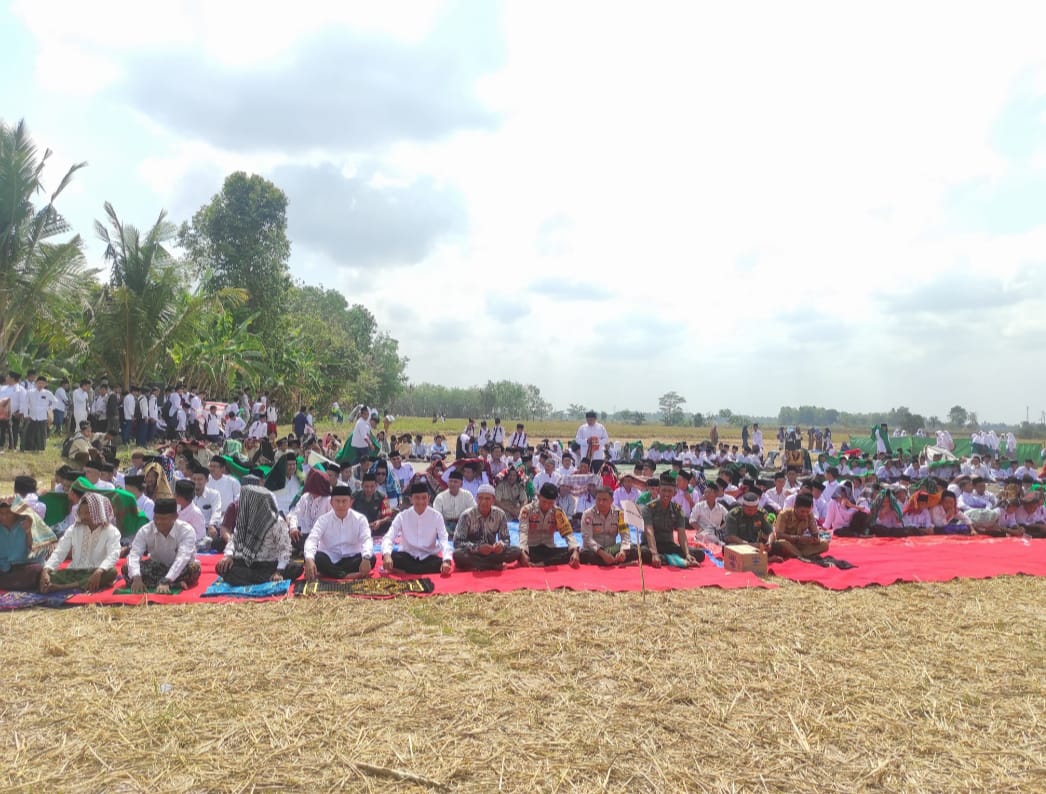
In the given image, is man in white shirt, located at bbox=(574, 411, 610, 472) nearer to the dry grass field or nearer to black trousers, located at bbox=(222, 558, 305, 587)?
black trousers, located at bbox=(222, 558, 305, 587)

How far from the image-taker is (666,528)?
7949mm

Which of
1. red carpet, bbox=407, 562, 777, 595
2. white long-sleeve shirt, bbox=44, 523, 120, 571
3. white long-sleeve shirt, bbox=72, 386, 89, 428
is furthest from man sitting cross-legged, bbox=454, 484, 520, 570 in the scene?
white long-sleeve shirt, bbox=72, 386, 89, 428

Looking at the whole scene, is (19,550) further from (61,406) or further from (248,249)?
(248,249)

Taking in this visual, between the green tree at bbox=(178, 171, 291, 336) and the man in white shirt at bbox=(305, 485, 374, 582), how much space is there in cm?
2069

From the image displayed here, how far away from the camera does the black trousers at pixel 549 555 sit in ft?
24.6

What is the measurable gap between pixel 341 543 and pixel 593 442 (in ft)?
25.0

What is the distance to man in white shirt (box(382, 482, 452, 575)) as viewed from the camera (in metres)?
6.98

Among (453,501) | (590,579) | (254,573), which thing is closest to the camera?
(254,573)

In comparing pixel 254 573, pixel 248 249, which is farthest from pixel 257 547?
pixel 248 249

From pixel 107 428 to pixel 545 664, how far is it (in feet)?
45.8

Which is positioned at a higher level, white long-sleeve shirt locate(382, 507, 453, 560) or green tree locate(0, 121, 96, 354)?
green tree locate(0, 121, 96, 354)

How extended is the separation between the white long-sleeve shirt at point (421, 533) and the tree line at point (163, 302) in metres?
10.9

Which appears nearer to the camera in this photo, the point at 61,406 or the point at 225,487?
the point at 225,487

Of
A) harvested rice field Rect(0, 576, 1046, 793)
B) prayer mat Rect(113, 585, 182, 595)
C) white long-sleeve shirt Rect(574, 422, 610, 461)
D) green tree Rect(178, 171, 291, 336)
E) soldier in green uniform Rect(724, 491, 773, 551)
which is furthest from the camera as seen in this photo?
green tree Rect(178, 171, 291, 336)
